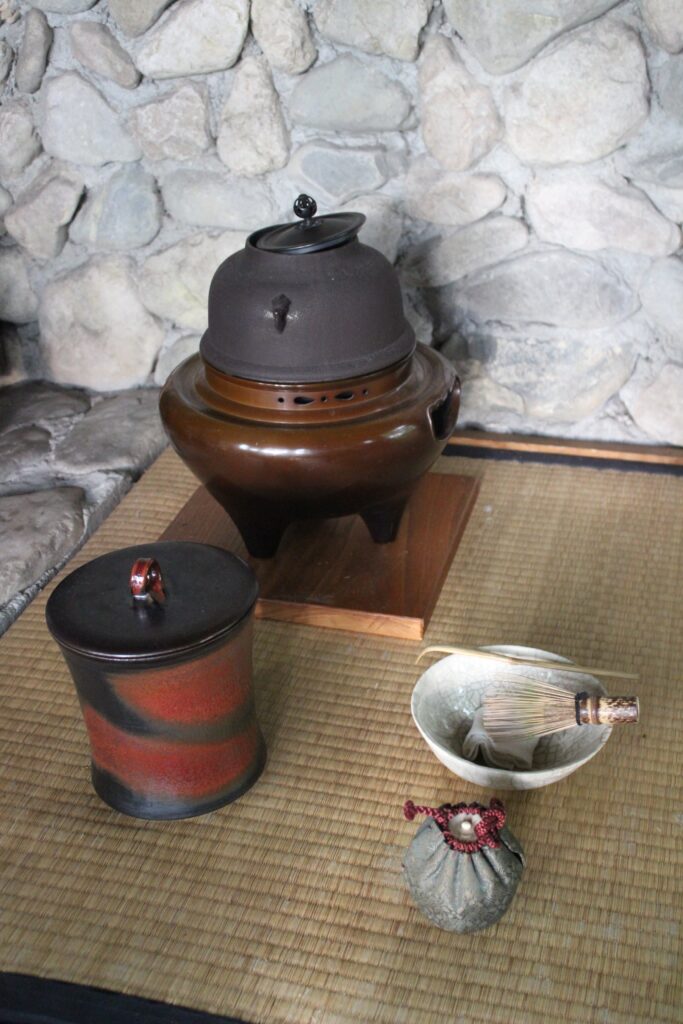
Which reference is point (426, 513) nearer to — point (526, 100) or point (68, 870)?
point (526, 100)

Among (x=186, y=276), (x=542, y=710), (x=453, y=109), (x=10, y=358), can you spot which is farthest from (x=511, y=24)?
(x=10, y=358)

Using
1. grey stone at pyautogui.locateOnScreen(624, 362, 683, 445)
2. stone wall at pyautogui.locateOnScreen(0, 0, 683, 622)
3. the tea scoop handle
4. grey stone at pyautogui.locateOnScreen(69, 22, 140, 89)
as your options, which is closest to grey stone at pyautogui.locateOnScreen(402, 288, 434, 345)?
stone wall at pyautogui.locateOnScreen(0, 0, 683, 622)

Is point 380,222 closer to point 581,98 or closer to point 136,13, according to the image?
point 581,98

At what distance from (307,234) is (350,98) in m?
0.45

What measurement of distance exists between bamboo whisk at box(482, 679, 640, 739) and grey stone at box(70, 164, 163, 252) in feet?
3.67

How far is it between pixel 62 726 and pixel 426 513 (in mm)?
642

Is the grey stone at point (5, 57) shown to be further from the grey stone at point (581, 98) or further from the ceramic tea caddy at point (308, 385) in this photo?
the grey stone at point (581, 98)

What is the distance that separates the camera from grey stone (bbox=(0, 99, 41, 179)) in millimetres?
1883

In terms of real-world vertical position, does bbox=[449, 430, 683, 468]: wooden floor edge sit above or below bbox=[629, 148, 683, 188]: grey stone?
below

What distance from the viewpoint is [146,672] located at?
1082mm

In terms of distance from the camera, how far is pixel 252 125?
5.83 feet

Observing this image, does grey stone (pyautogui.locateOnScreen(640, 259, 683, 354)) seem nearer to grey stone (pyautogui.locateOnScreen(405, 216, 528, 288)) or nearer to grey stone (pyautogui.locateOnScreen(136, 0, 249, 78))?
grey stone (pyautogui.locateOnScreen(405, 216, 528, 288))

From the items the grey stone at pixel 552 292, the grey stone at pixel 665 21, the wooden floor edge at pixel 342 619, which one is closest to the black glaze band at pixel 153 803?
the wooden floor edge at pixel 342 619

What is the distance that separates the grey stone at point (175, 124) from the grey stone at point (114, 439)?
46cm
